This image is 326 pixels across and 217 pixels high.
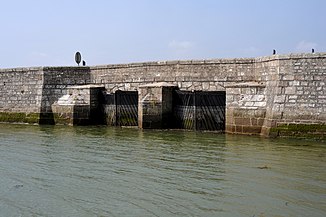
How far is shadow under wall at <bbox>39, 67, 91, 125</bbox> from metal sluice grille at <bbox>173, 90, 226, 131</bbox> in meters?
4.57

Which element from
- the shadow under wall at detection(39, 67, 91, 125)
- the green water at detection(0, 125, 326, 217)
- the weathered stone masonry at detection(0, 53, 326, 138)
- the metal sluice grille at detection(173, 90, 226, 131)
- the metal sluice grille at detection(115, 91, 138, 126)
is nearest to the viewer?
the green water at detection(0, 125, 326, 217)

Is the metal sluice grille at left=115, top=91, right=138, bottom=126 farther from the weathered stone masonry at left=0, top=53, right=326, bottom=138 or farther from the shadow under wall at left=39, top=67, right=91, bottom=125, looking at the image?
the shadow under wall at left=39, top=67, right=91, bottom=125

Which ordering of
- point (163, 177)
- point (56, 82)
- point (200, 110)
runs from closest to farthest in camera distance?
point (163, 177) < point (200, 110) < point (56, 82)

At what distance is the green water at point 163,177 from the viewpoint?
6234 mm

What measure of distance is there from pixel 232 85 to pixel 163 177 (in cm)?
682

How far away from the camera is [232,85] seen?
46.8ft

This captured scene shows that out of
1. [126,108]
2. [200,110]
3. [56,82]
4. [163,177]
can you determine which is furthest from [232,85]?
[56,82]

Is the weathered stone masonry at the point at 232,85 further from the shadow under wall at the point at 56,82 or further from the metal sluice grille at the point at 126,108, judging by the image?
the metal sluice grille at the point at 126,108

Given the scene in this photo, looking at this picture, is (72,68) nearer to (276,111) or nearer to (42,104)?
(42,104)

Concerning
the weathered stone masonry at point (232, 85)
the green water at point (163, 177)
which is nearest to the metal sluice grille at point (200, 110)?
the weathered stone masonry at point (232, 85)

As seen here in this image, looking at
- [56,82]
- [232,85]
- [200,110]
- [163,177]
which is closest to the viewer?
[163,177]

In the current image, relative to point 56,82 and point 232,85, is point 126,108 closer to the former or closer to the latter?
point 56,82

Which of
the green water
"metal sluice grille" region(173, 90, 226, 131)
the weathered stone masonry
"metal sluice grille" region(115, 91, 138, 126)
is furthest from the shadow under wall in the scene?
the green water

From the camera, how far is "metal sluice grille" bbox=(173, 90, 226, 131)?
15.1m
